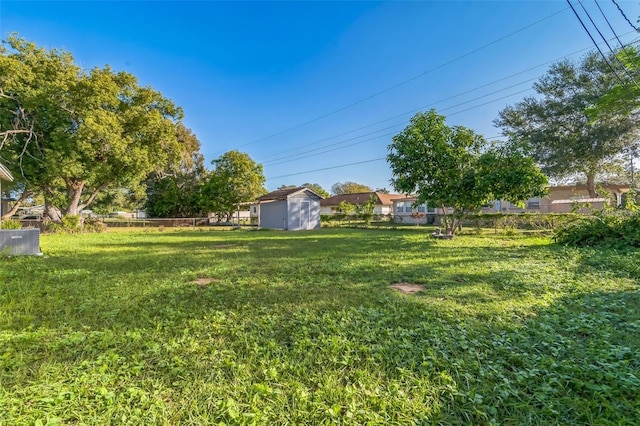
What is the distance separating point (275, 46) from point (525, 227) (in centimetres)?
1644

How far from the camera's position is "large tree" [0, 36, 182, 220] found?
14.0m

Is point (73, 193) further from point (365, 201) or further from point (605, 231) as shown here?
point (365, 201)

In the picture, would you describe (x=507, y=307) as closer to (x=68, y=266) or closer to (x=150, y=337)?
(x=150, y=337)

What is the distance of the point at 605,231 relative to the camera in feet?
27.5

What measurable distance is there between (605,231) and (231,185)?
71.4 ft

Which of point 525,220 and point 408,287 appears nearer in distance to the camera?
point 408,287

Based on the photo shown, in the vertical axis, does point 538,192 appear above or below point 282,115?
below

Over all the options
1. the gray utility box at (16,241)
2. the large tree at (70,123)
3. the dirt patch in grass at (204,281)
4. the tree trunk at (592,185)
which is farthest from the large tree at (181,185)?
the tree trunk at (592,185)

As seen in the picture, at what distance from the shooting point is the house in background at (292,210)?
19109mm

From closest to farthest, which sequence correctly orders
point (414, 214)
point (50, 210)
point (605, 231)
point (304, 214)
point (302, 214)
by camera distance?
point (605, 231) → point (50, 210) → point (302, 214) → point (304, 214) → point (414, 214)

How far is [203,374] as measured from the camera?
2.06m

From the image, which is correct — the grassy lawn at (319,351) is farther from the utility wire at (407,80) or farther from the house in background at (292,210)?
the house in background at (292,210)

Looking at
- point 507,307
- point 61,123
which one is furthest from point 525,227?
point 61,123

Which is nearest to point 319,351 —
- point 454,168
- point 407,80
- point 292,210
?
point 454,168
